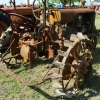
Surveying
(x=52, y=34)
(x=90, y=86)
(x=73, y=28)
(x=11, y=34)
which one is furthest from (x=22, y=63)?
(x=90, y=86)

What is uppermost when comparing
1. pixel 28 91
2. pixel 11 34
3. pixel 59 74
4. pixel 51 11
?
pixel 51 11

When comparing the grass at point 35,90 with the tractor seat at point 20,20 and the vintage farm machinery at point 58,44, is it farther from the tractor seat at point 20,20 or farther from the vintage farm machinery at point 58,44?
the tractor seat at point 20,20

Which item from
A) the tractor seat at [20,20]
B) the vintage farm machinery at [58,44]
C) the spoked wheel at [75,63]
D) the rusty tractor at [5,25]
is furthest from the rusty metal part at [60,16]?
the spoked wheel at [75,63]

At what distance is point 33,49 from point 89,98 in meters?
1.57

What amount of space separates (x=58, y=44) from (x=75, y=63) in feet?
3.40

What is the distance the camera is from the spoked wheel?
3.10 m

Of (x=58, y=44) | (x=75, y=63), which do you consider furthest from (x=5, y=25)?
(x=75, y=63)

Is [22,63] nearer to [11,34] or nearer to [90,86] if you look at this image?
[11,34]

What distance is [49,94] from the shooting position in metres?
3.50

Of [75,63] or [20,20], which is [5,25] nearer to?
[20,20]

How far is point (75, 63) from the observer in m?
3.31

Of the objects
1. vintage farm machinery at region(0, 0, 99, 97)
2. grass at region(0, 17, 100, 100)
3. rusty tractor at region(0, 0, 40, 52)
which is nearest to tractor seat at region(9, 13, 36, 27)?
vintage farm machinery at region(0, 0, 99, 97)

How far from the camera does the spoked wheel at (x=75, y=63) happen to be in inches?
122

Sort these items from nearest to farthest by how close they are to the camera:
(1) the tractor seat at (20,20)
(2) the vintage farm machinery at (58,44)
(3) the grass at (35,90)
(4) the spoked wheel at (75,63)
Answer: (4) the spoked wheel at (75,63) → (2) the vintage farm machinery at (58,44) → (3) the grass at (35,90) → (1) the tractor seat at (20,20)
